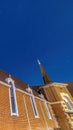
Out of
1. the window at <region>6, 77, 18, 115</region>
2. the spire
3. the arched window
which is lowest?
the window at <region>6, 77, 18, 115</region>

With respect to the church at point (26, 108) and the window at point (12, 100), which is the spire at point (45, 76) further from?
the window at point (12, 100)

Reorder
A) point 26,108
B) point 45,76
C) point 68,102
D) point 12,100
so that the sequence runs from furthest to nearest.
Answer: point 45,76
point 68,102
point 26,108
point 12,100

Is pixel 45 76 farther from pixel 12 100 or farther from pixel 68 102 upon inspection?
pixel 12 100

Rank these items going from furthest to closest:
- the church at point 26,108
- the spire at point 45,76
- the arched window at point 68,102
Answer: the spire at point 45,76, the arched window at point 68,102, the church at point 26,108

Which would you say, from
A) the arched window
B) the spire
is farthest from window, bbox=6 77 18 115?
the spire

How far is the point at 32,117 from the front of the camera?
49.5ft

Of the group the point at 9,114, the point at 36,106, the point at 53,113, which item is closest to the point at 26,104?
the point at 36,106

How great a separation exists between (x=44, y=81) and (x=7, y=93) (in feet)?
60.0

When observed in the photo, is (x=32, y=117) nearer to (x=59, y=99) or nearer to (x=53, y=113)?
(x=53, y=113)

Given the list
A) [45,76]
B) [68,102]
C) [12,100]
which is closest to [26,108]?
[12,100]

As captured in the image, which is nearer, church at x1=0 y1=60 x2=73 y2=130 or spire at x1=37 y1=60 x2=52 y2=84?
church at x1=0 y1=60 x2=73 y2=130

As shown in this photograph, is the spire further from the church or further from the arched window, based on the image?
the arched window

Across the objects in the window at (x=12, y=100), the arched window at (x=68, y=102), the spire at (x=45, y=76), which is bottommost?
the window at (x=12, y=100)

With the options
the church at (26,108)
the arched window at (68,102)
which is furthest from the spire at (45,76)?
the arched window at (68,102)
